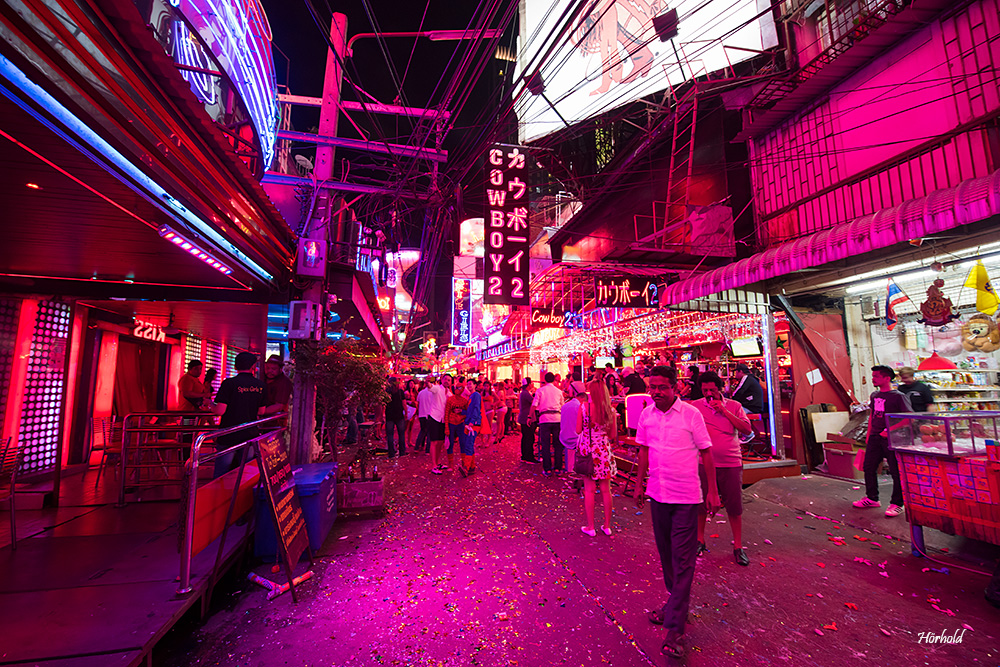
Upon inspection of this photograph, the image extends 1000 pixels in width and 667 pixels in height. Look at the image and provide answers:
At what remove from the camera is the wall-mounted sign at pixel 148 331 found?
428 inches

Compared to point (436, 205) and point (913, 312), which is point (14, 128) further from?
point (913, 312)

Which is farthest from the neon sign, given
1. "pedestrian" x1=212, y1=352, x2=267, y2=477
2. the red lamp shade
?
the red lamp shade

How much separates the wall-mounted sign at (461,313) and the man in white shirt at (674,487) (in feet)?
85.4

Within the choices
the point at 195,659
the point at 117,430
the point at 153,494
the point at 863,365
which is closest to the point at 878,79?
the point at 863,365

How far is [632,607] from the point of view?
153 inches

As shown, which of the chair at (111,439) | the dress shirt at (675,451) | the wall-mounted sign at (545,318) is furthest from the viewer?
the wall-mounted sign at (545,318)

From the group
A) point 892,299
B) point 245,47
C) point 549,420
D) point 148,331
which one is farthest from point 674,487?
point 148,331

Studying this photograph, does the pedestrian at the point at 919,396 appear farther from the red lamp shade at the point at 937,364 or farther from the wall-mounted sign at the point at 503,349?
the wall-mounted sign at the point at 503,349

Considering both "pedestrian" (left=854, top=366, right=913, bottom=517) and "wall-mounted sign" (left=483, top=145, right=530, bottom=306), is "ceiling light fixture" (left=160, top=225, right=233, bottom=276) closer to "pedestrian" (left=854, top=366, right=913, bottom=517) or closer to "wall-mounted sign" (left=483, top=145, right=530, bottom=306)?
"wall-mounted sign" (left=483, top=145, right=530, bottom=306)

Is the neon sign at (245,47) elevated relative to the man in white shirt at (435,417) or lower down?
elevated

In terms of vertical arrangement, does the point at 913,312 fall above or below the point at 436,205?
below

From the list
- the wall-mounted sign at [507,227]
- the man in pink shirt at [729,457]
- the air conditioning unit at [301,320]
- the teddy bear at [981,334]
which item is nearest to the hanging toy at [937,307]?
the teddy bear at [981,334]

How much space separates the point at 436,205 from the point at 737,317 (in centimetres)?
786

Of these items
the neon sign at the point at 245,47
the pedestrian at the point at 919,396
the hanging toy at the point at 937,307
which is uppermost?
the neon sign at the point at 245,47
